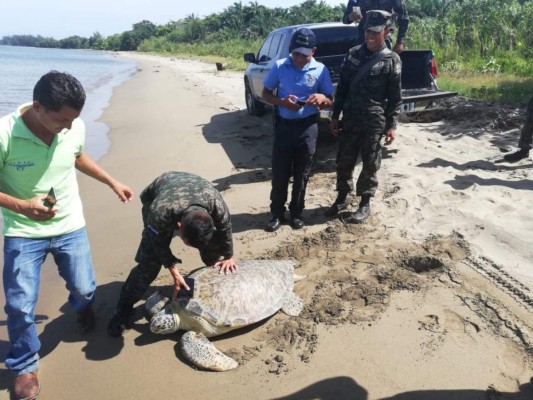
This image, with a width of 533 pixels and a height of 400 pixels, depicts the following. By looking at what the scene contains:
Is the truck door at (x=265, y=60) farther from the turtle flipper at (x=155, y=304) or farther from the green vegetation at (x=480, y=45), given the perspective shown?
the turtle flipper at (x=155, y=304)

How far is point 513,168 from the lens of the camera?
5344 millimetres

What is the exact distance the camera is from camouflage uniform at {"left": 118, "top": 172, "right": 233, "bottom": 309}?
2.52 meters

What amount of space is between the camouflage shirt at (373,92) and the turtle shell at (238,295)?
6.09 ft

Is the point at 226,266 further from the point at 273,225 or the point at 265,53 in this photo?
the point at 265,53

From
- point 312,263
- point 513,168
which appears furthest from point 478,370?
point 513,168

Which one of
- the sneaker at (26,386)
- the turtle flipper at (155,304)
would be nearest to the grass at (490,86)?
the turtle flipper at (155,304)

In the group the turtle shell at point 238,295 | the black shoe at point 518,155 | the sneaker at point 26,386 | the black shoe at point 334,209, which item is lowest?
the sneaker at point 26,386

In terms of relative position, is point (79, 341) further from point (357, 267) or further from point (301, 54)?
point (301, 54)

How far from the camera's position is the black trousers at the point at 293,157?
417 centimetres

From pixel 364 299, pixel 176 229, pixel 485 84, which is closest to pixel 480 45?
pixel 485 84

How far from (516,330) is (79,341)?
3.02 meters

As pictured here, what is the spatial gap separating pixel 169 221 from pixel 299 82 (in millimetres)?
2280

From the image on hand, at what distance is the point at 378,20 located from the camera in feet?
12.7

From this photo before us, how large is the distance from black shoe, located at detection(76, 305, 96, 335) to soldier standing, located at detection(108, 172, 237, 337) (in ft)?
0.53
